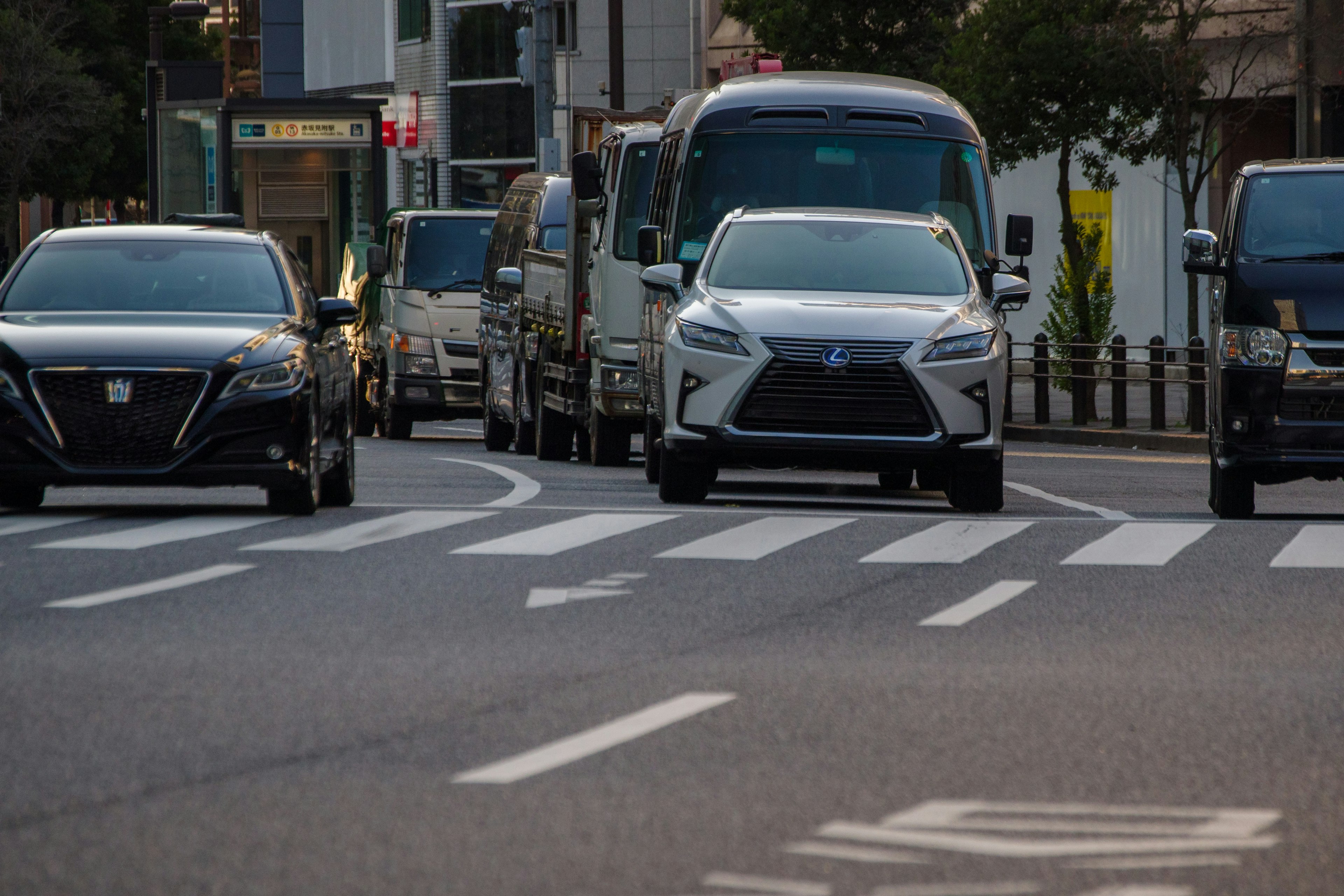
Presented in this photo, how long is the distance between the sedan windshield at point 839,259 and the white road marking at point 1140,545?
2.37m

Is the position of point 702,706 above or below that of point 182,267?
below

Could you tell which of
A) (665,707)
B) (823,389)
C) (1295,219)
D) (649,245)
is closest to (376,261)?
(649,245)

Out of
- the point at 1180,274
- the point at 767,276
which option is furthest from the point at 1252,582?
the point at 1180,274

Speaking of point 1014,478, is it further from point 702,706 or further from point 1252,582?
point 702,706

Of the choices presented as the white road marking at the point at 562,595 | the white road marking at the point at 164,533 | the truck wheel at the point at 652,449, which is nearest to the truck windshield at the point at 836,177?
the truck wheel at the point at 652,449

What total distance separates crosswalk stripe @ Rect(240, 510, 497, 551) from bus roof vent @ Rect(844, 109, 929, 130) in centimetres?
520

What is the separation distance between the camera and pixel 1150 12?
3206cm

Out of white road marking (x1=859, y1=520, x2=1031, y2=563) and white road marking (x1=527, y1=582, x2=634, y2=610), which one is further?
white road marking (x1=859, y1=520, x2=1031, y2=563)

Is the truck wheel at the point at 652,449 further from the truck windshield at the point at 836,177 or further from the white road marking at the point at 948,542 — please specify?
the white road marking at the point at 948,542

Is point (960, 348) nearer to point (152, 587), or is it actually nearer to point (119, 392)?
point (119, 392)

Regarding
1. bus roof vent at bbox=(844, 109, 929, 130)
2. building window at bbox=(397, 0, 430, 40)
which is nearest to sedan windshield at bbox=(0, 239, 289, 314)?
bus roof vent at bbox=(844, 109, 929, 130)

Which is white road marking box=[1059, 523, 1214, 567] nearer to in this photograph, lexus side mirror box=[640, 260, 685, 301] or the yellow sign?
lexus side mirror box=[640, 260, 685, 301]

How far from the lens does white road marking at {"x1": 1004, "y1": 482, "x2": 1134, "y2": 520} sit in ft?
47.2

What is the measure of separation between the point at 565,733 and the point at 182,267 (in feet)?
24.5
